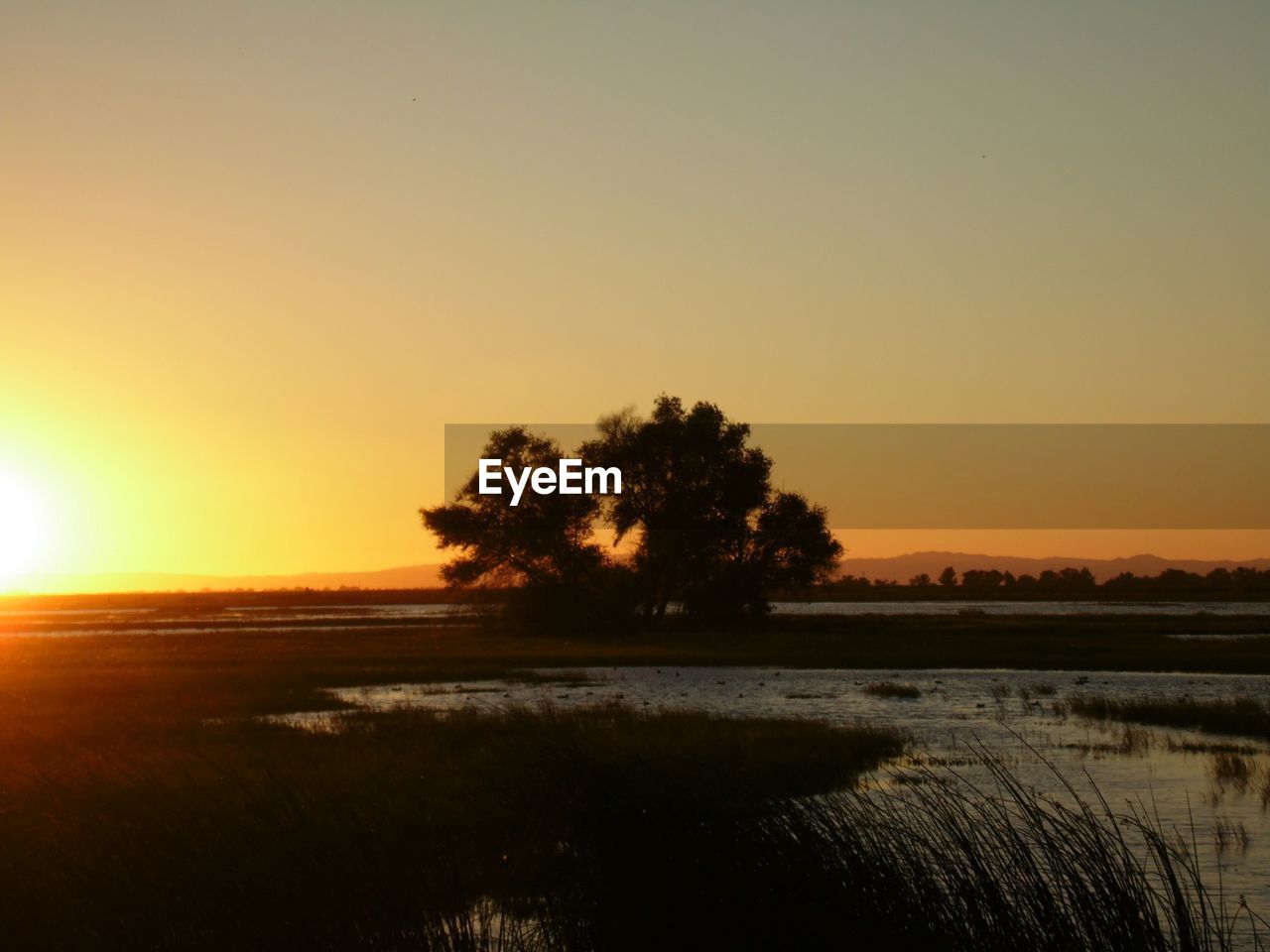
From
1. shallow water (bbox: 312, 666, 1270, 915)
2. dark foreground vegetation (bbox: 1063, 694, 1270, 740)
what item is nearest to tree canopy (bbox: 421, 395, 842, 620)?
shallow water (bbox: 312, 666, 1270, 915)

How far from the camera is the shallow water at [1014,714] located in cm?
1745

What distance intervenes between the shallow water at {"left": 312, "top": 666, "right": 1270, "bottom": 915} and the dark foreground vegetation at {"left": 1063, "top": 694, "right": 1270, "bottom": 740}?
37.5 inches

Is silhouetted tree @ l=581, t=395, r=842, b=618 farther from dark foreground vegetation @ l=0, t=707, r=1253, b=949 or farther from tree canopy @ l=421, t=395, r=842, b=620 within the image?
dark foreground vegetation @ l=0, t=707, r=1253, b=949

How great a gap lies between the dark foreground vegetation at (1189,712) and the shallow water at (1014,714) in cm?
95

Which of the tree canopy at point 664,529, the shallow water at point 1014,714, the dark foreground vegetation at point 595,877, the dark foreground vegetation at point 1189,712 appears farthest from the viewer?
the tree canopy at point 664,529

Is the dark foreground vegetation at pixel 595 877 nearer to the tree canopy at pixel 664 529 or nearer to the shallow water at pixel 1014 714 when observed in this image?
the shallow water at pixel 1014 714

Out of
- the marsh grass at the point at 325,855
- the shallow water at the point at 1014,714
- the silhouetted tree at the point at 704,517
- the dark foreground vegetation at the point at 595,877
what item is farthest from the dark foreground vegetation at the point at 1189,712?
the silhouetted tree at the point at 704,517

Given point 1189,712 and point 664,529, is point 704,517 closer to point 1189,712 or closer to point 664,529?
point 664,529

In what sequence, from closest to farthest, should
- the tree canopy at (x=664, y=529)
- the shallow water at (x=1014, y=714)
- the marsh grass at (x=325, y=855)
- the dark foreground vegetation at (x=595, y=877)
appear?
the dark foreground vegetation at (x=595, y=877) → the marsh grass at (x=325, y=855) → the shallow water at (x=1014, y=714) → the tree canopy at (x=664, y=529)

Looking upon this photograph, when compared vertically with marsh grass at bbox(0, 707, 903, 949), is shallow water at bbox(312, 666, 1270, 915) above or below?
below

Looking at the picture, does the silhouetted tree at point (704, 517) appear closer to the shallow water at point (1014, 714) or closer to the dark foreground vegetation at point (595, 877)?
the shallow water at point (1014, 714)

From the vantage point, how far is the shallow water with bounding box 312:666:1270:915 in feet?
57.3

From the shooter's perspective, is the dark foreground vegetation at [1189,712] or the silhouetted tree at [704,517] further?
the silhouetted tree at [704,517]

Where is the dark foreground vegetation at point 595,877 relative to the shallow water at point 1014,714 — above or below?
above
